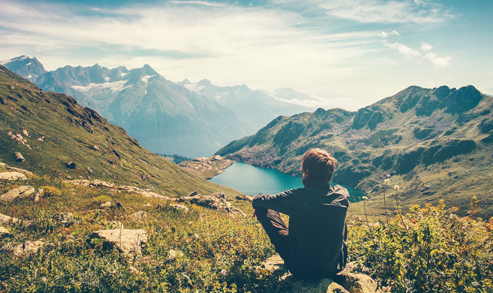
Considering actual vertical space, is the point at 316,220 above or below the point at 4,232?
above

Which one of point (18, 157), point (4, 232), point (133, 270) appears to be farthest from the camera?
point (18, 157)

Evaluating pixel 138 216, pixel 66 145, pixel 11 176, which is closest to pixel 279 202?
pixel 138 216

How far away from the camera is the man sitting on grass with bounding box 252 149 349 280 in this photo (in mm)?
6484

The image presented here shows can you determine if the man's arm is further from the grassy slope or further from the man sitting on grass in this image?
the grassy slope

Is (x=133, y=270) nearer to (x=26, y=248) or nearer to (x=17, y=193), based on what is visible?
(x=26, y=248)

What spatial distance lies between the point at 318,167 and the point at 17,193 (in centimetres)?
1621

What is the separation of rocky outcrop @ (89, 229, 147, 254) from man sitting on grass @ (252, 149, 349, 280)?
4766 millimetres

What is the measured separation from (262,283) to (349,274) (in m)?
2.66

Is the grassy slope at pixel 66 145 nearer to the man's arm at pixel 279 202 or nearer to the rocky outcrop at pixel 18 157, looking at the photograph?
the rocky outcrop at pixel 18 157

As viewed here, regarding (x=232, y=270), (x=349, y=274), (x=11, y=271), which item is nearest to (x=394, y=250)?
(x=349, y=274)

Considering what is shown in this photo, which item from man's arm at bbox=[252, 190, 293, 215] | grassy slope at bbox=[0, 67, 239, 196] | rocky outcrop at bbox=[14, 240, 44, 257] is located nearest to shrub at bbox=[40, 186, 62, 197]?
rocky outcrop at bbox=[14, 240, 44, 257]

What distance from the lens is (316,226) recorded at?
652cm

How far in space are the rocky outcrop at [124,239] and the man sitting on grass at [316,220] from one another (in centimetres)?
477

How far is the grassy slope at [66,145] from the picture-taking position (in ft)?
271
